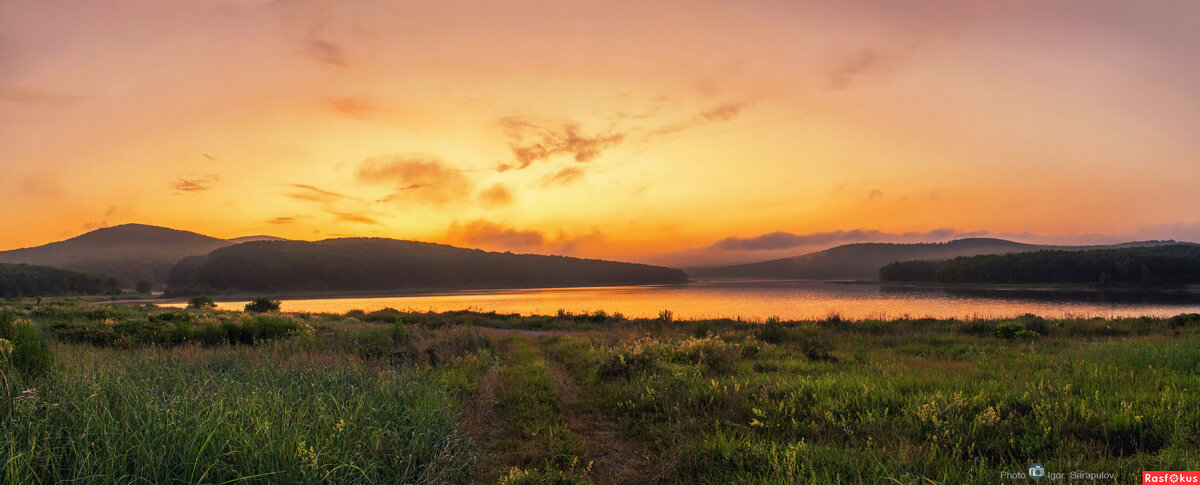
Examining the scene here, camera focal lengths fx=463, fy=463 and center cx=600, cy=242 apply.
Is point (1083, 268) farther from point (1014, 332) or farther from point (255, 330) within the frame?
point (255, 330)

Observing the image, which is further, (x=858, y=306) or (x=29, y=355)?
(x=858, y=306)

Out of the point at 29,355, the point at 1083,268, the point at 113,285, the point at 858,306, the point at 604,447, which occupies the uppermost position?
the point at 1083,268

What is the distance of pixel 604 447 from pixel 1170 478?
541 centimetres

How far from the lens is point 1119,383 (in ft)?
23.3

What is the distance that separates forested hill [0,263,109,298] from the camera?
4557 inches

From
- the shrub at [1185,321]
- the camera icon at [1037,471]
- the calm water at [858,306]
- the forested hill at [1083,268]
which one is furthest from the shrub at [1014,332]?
the forested hill at [1083,268]

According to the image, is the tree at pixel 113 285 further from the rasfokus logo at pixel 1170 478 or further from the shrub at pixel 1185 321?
the shrub at pixel 1185 321

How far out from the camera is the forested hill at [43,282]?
380ft

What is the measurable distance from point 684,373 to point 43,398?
29.5 feet

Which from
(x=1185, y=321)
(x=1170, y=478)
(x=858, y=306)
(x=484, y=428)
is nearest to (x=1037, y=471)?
(x=1170, y=478)

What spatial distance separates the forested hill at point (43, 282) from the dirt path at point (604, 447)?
559 feet

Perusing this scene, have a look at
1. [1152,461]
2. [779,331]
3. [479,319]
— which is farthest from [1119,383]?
[479,319]

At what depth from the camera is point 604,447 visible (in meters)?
6.39

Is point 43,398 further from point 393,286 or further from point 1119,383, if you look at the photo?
point 393,286
